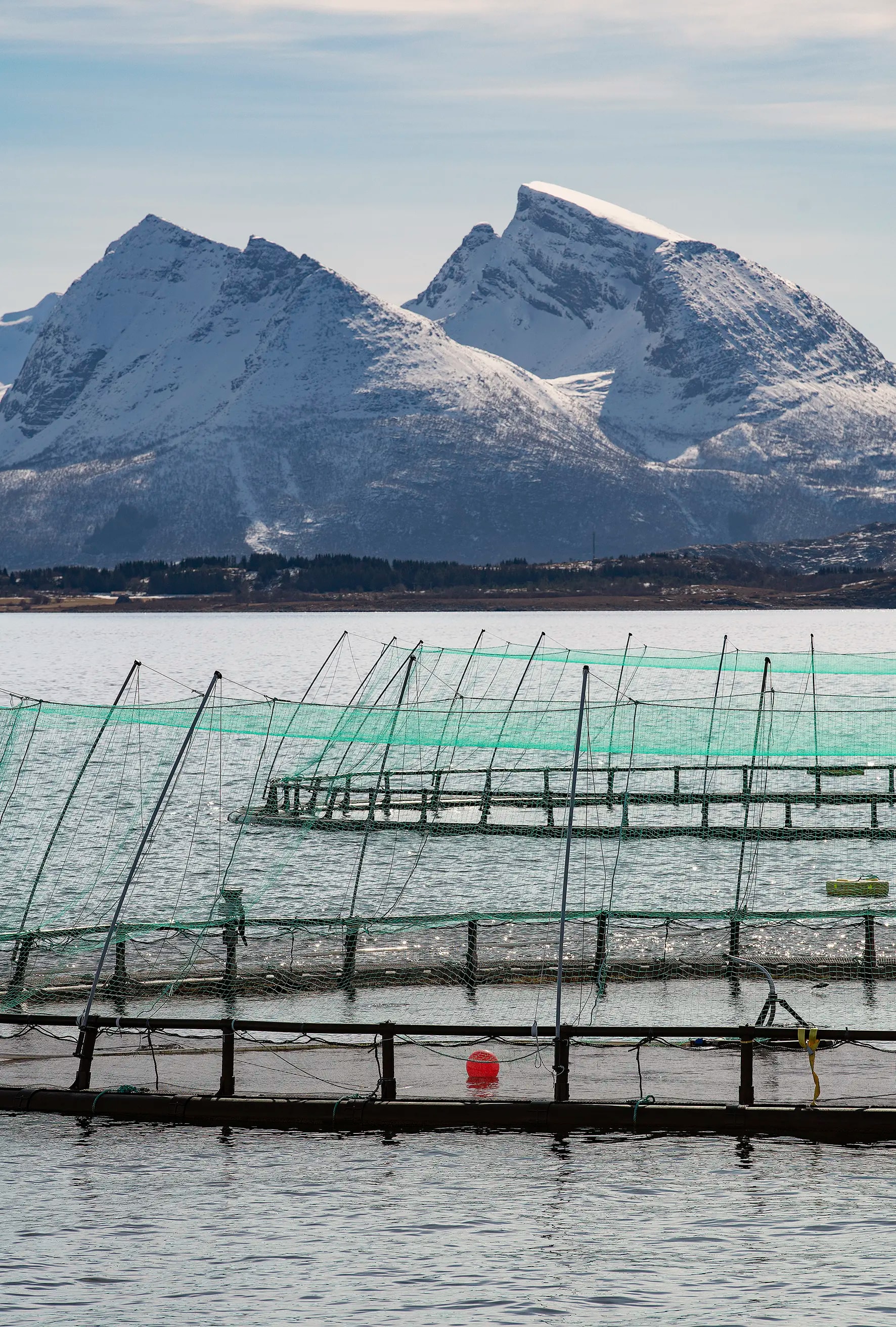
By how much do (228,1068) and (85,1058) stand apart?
2.18 meters

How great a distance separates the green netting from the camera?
34312 mm

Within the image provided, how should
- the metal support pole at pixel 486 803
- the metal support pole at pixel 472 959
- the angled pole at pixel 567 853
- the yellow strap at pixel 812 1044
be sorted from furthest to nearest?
the metal support pole at pixel 486 803
the metal support pole at pixel 472 959
the yellow strap at pixel 812 1044
the angled pole at pixel 567 853

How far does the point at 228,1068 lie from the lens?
25219 mm

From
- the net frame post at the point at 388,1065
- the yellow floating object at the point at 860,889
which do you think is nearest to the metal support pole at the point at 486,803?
the yellow floating object at the point at 860,889

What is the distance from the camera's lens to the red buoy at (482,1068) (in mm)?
26469


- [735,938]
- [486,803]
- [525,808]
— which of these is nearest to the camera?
[735,938]

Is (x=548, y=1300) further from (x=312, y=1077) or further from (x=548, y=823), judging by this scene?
(x=548, y=823)

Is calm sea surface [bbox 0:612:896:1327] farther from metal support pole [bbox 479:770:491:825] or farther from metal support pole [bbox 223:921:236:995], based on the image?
metal support pole [bbox 479:770:491:825]

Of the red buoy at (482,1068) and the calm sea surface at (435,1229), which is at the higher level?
the red buoy at (482,1068)

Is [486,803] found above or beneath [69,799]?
beneath

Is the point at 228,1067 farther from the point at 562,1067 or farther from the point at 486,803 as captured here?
the point at 486,803

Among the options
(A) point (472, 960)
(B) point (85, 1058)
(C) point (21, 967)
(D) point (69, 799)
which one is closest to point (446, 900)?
(A) point (472, 960)

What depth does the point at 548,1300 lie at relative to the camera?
62.2 ft

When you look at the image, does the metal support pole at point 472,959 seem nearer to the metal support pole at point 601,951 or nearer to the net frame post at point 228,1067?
the metal support pole at point 601,951
